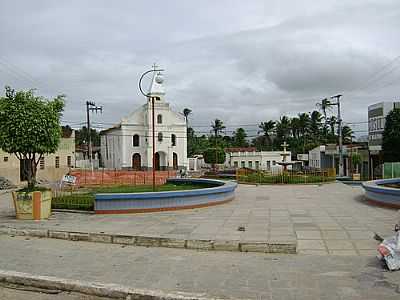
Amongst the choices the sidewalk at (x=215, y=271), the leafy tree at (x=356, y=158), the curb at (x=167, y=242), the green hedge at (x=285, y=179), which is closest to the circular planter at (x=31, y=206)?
the curb at (x=167, y=242)

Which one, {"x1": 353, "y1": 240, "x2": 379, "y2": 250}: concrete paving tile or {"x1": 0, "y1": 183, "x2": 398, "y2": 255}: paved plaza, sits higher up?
{"x1": 0, "y1": 183, "x2": 398, "y2": 255}: paved plaza

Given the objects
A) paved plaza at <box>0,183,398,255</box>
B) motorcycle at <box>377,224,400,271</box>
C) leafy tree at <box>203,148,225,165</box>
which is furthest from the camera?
leafy tree at <box>203,148,225,165</box>

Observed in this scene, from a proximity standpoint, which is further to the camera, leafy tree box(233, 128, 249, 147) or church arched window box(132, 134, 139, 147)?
leafy tree box(233, 128, 249, 147)

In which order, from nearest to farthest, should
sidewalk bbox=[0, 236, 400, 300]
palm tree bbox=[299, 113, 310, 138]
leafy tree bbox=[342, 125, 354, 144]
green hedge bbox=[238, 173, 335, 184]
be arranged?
sidewalk bbox=[0, 236, 400, 300] → green hedge bbox=[238, 173, 335, 184] → leafy tree bbox=[342, 125, 354, 144] → palm tree bbox=[299, 113, 310, 138]

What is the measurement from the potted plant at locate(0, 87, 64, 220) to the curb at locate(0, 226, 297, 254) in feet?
6.35

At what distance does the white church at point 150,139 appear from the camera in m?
62.7

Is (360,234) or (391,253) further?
(360,234)

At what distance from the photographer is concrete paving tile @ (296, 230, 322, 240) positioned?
9.12 metres

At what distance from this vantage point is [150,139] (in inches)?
2432

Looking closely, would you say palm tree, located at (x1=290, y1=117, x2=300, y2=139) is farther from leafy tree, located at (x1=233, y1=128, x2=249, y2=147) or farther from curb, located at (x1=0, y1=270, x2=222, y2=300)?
curb, located at (x1=0, y1=270, x2=222, y2=300)

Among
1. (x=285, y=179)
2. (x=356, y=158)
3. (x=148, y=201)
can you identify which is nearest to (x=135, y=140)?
(x=356, y=158)

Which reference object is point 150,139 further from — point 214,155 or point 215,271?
point 215,271

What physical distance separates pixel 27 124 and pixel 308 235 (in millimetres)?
8273

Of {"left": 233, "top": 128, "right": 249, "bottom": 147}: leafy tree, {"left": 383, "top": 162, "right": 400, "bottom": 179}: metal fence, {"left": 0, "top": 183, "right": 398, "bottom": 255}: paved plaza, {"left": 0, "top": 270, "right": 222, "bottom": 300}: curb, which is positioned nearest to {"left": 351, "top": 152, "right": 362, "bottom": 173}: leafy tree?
{"left": 383, "top": 162, "right": 400, "bottom": 179}: metal fence
